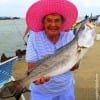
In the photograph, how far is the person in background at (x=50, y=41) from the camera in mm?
5258

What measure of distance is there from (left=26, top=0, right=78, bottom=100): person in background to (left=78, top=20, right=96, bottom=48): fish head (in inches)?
19.9

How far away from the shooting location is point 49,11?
5.34m

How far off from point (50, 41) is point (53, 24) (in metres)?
Answer: 0.29

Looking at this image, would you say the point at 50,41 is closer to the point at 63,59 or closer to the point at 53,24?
the point at 53,24

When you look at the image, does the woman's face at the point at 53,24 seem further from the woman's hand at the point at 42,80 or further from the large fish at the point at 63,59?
the woman's hand at the point at 42,80

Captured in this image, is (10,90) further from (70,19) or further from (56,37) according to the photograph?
(70,19)

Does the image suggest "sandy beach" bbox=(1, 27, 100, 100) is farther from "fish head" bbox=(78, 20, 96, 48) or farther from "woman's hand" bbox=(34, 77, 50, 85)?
"fish head" bbox=(78, 20, 96, 48)

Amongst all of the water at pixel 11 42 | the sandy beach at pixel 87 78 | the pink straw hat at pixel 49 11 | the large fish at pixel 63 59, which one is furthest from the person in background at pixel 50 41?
the water at pixel 11 42

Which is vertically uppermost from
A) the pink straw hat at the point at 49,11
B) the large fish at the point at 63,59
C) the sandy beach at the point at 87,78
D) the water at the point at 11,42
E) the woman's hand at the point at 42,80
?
the pink straw hat at the point at 49,11

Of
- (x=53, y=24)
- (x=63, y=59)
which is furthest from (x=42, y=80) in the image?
(x=53, y=24)

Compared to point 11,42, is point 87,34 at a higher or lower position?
higher

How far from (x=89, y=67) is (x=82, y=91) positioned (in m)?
4.25

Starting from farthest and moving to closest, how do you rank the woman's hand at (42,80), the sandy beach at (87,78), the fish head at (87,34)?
the sandy beach at (87,78) → the woman's hand at (42,80) → the fish head at (87,34)

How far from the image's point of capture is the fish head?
4695mm
